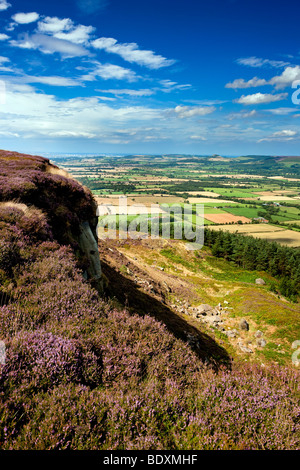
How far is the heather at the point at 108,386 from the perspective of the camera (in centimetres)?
336

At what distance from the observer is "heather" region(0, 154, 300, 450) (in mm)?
3356

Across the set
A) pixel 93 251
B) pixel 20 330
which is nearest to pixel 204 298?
pixel 93 251

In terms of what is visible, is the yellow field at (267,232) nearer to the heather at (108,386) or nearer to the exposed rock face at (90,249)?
the exposed rock face at (90,249)

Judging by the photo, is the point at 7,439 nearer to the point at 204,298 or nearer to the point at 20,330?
the point at 20,330

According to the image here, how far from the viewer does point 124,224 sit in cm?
7725

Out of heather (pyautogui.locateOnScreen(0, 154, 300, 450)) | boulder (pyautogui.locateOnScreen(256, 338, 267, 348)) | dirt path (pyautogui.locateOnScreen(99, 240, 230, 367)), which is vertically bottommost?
boulder (pyautogui.locateOnScreen(256, 338, 267, 348))

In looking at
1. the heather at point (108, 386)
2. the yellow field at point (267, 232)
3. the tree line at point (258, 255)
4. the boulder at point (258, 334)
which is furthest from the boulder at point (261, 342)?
the yellow field at point (267, 232)

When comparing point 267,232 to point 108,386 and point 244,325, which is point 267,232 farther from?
point 108,386

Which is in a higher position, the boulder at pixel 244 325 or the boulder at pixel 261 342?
the boulder at pixel 244 325

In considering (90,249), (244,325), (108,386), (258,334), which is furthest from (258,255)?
(108,386)

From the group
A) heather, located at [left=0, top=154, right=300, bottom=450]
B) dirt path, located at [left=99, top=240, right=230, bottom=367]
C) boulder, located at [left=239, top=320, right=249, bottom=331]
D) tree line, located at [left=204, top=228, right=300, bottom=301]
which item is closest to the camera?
heather, located at [left=0, top=154, right=300, bottom=450]

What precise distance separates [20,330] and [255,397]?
465 centimetres

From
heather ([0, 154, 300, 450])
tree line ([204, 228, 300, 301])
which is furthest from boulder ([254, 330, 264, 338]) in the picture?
tree line ([204, 228, 300, 301])

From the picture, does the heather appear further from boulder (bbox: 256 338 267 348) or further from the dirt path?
boulder (bbox: 256 338 267 348)
